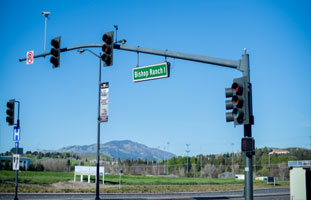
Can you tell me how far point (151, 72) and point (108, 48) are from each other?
6.24 feet

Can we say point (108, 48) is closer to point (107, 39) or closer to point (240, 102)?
point (107, 39)

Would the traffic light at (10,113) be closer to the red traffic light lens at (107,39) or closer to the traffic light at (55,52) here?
the traffic light at (55,52)

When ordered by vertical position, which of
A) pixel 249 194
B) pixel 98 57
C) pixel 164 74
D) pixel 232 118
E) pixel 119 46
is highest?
pixel 98 57

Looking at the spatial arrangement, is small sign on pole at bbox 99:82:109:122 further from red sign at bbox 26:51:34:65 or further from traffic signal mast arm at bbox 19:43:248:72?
traffic signal mast arm at bbox 19:43:248:72

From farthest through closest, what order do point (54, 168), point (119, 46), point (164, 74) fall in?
point (54, 168), point (119, 46), point (164, 74)

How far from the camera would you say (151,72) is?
15.1 meters

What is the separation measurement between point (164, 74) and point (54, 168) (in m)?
111

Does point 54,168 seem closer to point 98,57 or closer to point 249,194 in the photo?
point 98,57

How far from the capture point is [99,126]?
2372 cm

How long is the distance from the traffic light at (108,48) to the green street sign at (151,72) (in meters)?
1.13

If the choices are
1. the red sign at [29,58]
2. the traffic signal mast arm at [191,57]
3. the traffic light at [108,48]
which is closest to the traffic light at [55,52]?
the traffic signal mast arm at [191,57]

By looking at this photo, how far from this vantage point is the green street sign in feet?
48.2

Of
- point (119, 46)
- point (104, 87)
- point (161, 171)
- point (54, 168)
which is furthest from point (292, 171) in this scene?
point (161, 171)

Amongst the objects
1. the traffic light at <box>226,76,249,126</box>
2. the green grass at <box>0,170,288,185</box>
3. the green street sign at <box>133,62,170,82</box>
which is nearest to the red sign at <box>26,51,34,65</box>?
the green street sign at <box>133,62,170,82</box>
